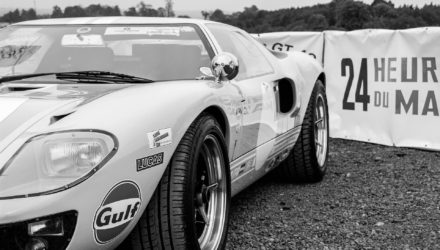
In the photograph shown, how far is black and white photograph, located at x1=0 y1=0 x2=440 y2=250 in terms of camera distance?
202 cm

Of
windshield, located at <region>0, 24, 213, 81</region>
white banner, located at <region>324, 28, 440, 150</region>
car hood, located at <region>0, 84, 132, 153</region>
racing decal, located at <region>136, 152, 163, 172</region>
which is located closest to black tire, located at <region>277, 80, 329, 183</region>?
windshield, located at <region>0, 24, 213, 81</region>

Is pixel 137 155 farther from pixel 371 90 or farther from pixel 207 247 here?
pixel 371 90

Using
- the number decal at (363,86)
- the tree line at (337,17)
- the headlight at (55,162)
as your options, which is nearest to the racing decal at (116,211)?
the headlight at (55,162)

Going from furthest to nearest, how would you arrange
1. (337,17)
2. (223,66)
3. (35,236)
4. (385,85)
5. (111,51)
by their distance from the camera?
(337,17)
(385,85)
(111,51)
(223,66)
(35,236)

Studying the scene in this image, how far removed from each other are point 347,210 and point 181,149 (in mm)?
1960

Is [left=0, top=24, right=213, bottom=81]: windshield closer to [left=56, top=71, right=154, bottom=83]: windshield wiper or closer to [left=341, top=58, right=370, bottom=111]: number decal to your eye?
[left=56, top=71, right=154, bottom=83]: windshield wiper

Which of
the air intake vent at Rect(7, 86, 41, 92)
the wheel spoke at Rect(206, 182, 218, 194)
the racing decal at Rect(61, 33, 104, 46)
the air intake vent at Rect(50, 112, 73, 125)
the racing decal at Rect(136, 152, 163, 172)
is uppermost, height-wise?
the racing decal at Rect(61, 33, 104, 46)

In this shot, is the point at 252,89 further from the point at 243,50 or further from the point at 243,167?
the point at 243,50

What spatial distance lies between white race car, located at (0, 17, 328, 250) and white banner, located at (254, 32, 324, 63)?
369cm

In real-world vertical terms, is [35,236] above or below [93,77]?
below

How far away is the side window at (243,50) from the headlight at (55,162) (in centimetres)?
156

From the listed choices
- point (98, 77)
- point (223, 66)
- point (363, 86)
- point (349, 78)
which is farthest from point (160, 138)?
point (349, 78)

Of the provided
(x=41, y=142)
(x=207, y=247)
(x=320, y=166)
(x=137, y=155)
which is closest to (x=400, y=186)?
(x=320, y=166)

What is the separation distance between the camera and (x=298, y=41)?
8.20 metres
